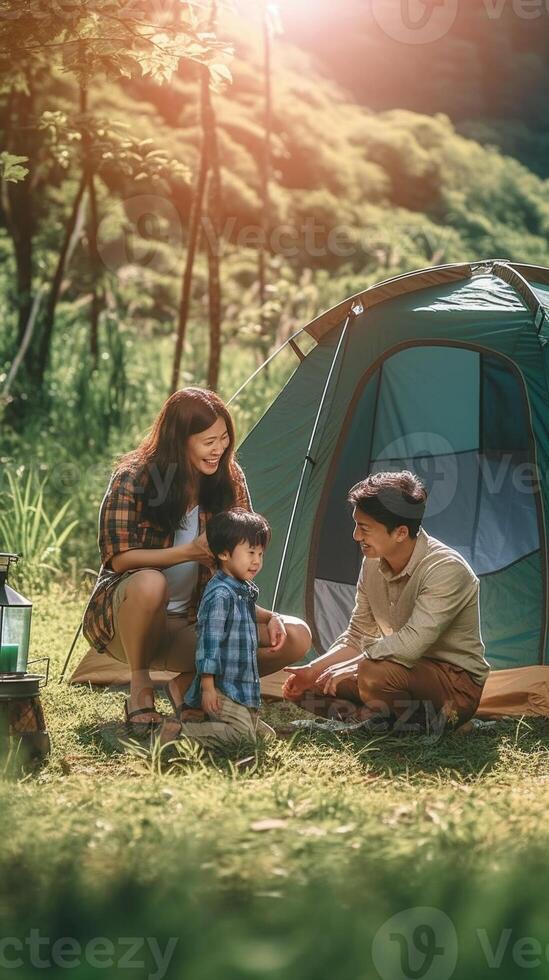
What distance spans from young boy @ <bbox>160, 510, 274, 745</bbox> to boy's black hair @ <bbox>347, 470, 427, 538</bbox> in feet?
1.07

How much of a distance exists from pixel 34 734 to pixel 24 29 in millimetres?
2140

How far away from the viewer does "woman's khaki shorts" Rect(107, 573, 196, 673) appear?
11.0ft

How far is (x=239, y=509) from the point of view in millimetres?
3365

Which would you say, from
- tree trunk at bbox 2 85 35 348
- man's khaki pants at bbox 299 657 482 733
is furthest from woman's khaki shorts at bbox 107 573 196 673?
tree trunk at bbox 2 85 35 348

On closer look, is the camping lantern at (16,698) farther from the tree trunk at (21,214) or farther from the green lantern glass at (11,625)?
the tree trunk at (21,214)

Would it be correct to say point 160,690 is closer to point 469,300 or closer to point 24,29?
point 469,300

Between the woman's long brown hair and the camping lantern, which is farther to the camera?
the woman's long brown hair

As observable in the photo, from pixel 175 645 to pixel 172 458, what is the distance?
0.56m

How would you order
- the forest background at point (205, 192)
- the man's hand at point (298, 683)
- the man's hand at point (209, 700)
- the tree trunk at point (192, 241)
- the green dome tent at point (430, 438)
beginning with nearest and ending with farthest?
the man's hand at point (209, 700) < the man's hand at point (298, 683) < the green dome tent at point (430, 438) < the forest background at point (205, 192) < the tree trunk at point (192, 241)

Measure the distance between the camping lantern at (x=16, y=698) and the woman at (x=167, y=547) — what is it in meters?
0.32

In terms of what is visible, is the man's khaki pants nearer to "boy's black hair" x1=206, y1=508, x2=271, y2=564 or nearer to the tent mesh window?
"boy's black hair" x1=206, y1=508, x2=271, y2=564

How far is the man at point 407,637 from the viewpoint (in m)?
3.24

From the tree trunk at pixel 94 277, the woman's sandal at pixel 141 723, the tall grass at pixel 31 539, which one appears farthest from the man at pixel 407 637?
the tree trunk at pixel 94 277

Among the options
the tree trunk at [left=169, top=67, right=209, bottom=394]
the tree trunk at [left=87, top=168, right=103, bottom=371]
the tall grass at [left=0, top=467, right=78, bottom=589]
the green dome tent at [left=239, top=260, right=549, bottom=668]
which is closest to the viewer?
the green dome tent at [left=239, top=260, right=549, bottom=668]
